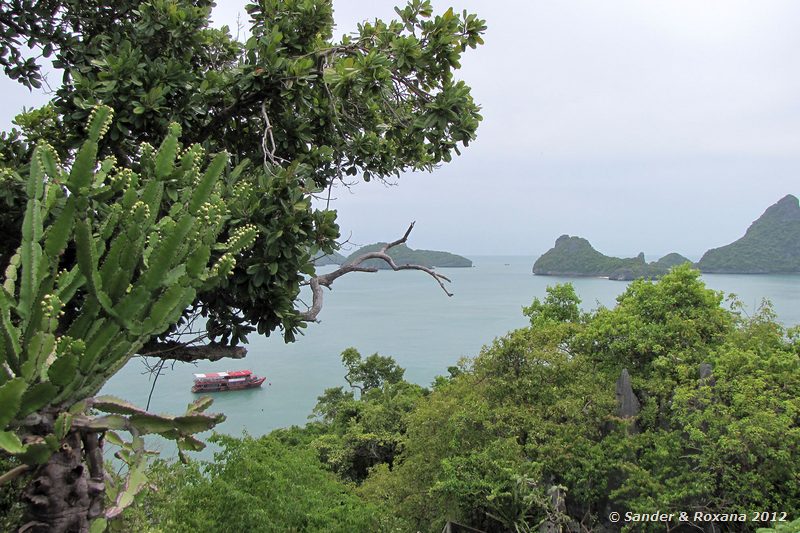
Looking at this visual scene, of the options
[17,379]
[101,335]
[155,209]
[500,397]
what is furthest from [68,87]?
[500,397]

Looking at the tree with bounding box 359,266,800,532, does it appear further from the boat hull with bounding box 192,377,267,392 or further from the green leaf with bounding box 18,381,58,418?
the boat hull with bounding box 192,377,267,392

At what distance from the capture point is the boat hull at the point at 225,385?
66.2 ft

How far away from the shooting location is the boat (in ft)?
66.7

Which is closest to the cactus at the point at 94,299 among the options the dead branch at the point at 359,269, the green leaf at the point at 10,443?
the green leaf at the point at 10,443

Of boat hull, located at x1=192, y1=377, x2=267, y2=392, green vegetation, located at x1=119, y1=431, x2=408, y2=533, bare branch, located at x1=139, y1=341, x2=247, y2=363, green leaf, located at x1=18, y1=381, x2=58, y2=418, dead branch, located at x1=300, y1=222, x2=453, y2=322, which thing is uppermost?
dead branch, located at x1=300, y1=222, x2=453, y2=322

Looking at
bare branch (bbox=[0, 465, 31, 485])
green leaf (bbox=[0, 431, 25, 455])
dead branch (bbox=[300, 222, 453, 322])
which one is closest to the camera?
green leaf (bbox=[0, 431, 25, 455])

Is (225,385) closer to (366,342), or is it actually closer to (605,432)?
(366,342)

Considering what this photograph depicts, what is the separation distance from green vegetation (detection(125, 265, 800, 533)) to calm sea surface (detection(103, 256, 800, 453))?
225 centimetres

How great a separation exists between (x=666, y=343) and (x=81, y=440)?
1015 cm

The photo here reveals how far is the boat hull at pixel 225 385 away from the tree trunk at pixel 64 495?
62.5 ft

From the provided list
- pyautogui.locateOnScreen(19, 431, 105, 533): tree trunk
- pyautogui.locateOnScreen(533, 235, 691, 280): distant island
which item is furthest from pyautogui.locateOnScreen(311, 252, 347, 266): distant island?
pyautogui.locateOnScreen(533, 235, 691, 280): distant island

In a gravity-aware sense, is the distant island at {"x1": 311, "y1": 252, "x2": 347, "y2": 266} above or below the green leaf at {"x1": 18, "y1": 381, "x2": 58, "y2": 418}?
above

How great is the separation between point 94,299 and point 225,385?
20500 mm

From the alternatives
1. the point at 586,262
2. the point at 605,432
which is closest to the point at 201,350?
the point at 605,432
